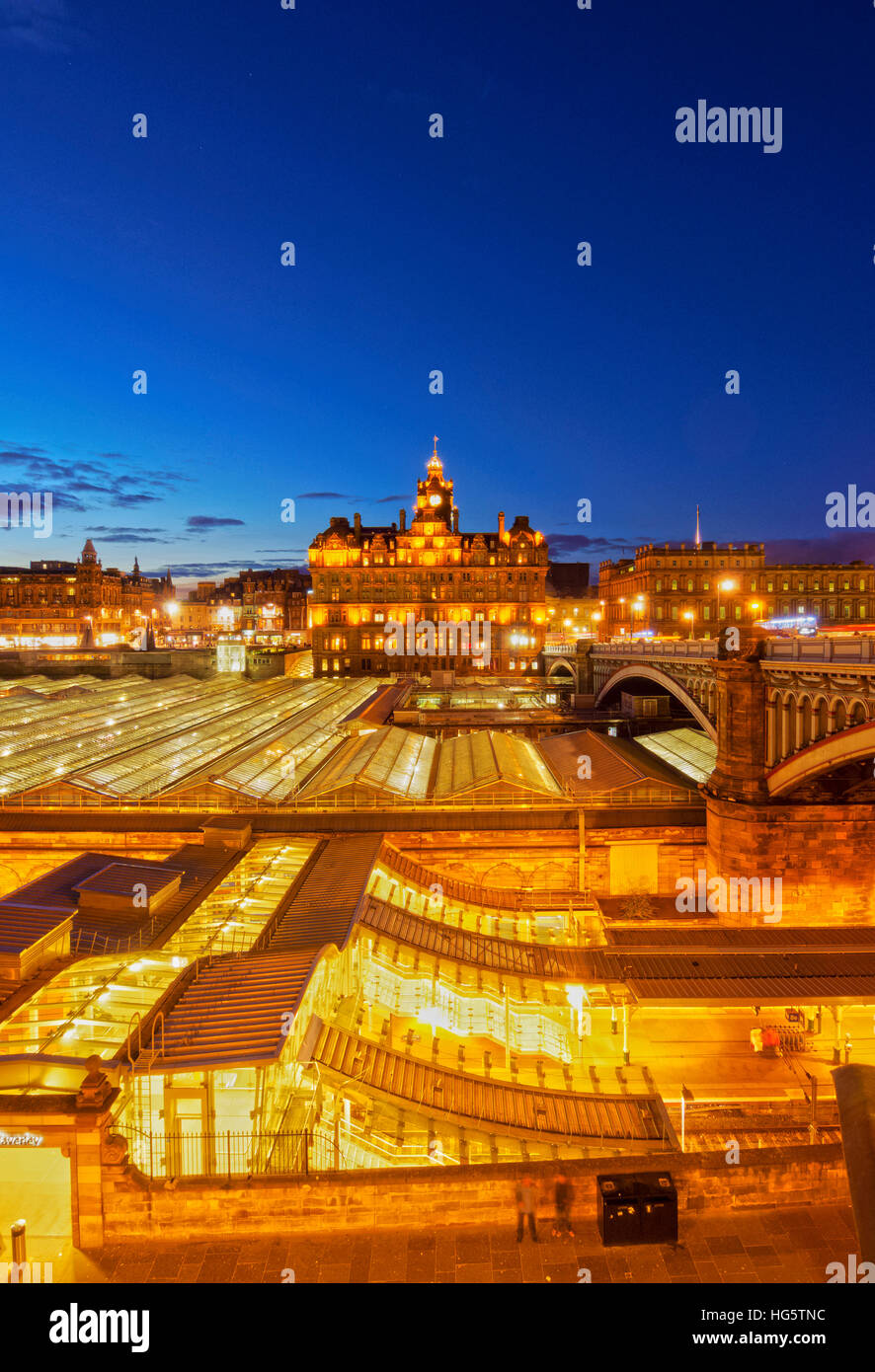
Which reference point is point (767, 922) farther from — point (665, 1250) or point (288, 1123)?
point (288, 1123)

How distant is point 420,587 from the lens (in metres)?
93.6

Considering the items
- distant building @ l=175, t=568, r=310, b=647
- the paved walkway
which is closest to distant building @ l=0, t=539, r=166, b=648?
distant building @ l=175, t=568, r=310, b=647

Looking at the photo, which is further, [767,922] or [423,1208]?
[767,922]

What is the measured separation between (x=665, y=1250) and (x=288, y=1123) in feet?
15.4

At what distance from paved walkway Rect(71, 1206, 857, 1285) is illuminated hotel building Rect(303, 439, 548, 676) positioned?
3333 inches

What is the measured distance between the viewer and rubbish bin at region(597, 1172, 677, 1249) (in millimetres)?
7781

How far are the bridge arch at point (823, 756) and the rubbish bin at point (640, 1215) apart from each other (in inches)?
457

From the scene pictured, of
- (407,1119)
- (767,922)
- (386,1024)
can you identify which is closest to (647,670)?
(767,922)

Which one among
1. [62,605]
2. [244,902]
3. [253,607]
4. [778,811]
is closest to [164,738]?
[244,902]

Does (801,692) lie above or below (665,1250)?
above

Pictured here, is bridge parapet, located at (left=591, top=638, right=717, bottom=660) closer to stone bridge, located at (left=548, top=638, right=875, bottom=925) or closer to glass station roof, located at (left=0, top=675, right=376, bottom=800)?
stone bridge, located at (left=548, top=638, right=875, bottom=925)

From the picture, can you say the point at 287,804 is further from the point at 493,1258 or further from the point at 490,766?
the point at 493,1258

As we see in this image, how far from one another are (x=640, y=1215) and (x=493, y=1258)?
1.67 m

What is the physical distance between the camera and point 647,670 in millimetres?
35750
